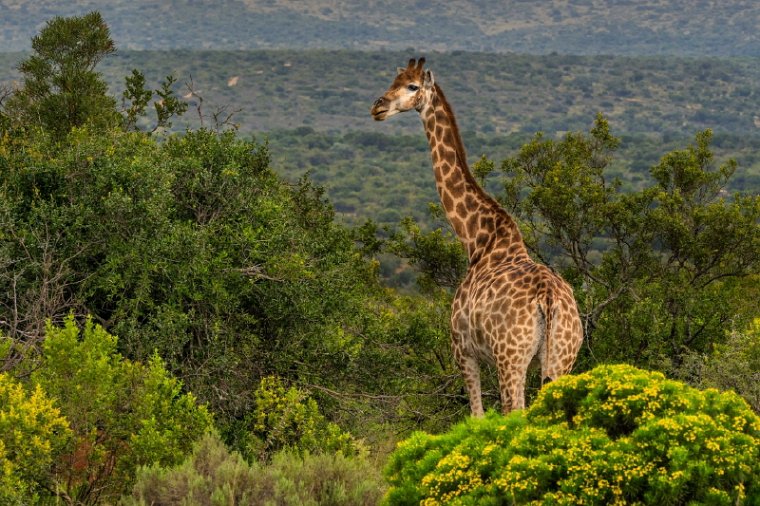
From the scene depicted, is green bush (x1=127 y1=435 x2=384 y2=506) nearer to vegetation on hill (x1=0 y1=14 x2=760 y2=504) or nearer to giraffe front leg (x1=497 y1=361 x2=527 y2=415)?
vegetation on hill (x1=0 y1=14 x2=760 y2=504)

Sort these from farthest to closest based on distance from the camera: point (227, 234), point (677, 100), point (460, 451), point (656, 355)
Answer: point (677, 100), point (656, 355), point (227, 234), point (460, 451)

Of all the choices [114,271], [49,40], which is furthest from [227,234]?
[49,40]

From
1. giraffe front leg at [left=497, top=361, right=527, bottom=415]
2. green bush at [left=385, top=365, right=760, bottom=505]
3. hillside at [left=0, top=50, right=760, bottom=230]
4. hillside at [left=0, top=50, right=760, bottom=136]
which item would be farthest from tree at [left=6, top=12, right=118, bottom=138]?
hillside at [left=0, top=50, right=760, bottom=136]

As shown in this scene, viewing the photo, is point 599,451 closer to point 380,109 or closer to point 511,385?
point 511,385

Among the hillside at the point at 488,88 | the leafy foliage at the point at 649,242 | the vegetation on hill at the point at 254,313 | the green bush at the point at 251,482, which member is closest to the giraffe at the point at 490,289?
the vegetation on hill at the point at 254,313

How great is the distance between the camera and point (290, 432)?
922 centimetres

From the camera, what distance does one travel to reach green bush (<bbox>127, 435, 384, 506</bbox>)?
23.8 feet

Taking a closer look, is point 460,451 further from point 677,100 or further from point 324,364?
point 677,100

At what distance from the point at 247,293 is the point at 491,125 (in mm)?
116706

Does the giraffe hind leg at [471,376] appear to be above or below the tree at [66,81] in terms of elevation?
below

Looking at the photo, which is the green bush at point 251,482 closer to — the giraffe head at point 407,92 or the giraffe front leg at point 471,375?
the giraffe front leg at point 471,375

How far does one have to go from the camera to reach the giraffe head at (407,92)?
11.3m

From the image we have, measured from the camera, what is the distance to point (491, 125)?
12631 centimetres

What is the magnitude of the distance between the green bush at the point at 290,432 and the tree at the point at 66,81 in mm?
8334
